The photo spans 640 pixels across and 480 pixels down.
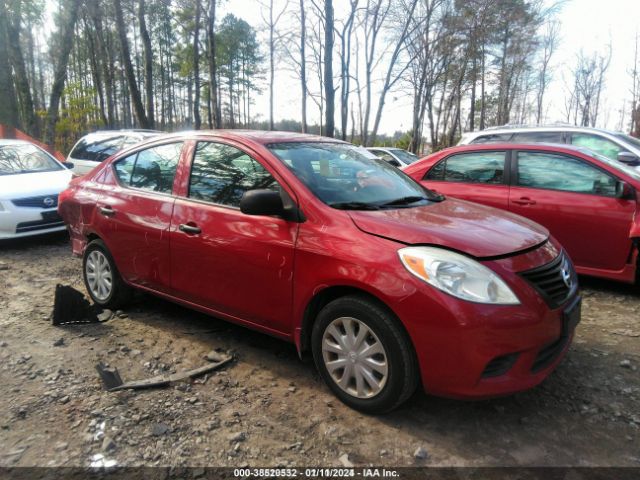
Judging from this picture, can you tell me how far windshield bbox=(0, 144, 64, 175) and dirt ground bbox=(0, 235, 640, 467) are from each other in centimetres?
479

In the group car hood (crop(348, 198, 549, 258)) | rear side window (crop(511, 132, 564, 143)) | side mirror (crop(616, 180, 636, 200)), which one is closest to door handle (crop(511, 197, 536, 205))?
side mirror (crop(616, 180, 636, 200))

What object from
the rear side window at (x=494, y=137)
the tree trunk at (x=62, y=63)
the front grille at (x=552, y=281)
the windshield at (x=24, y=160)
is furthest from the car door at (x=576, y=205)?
the tree trunk at (x=62, y=63)

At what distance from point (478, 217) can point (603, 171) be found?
248 cm

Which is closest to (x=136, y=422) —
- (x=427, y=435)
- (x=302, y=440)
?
(x=302, y=440)

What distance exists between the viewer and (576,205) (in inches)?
190

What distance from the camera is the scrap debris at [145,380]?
3068mm

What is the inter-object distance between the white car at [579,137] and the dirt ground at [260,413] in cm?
430

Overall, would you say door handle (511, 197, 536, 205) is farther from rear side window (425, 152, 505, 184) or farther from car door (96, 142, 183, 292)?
car door (96, 142, 183, 292)

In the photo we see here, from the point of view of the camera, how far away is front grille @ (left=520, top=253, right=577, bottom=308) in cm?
261

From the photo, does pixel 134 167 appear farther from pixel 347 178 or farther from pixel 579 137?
pixel 579 137

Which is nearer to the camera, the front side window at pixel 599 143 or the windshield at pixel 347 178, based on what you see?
the windshield at pixel 347 178

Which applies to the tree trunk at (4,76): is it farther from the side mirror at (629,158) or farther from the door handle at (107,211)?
the side mirror at (629,158)

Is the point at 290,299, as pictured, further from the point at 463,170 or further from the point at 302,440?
the point at 463,170

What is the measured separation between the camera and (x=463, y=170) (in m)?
5.75
